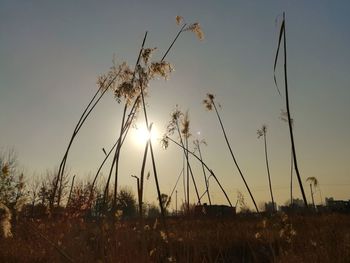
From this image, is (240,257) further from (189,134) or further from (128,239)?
(128,239)

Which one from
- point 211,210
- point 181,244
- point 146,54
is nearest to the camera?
point 146,54

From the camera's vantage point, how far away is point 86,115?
255cm

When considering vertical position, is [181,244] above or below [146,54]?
below

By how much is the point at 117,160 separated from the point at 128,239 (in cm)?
139

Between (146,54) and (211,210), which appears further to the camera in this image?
(211,210)

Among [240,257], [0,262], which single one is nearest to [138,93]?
[0,262]

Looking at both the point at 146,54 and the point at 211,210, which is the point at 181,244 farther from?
the point at 146,54

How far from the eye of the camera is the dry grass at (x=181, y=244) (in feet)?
9.82

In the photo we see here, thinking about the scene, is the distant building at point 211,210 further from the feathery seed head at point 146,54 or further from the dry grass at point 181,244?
the feathery seed head at point 146,54

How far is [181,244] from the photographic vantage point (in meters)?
4.33

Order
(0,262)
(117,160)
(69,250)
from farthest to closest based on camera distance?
1. (0,262)
2. (69,250)
3. (117,160)

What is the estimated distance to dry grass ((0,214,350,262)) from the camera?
2.99 meters

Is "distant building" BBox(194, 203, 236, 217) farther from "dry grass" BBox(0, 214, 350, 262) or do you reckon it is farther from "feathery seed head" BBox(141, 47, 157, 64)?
"feathery seed head" BBox(141, 47, 157, 64)

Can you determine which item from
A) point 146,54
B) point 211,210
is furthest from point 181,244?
point 146,54
